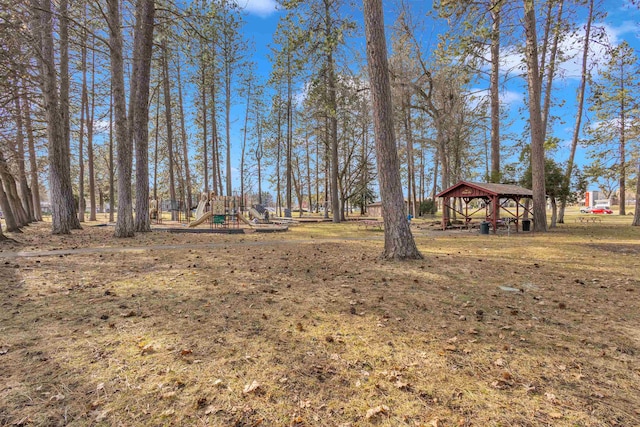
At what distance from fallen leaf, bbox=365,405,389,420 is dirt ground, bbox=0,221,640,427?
19 millimetres

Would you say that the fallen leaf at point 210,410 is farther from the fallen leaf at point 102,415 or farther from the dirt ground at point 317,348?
the fallen leaf at point 102,415

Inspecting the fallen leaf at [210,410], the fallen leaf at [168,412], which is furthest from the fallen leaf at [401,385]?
the fallen leaf at [168,412]

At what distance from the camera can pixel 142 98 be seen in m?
11.8

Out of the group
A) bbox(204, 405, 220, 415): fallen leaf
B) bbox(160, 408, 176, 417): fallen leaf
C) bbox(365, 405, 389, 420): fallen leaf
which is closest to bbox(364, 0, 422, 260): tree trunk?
bbox(365, 405, 389, 420): fallen leaf

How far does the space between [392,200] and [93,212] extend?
24633 mm

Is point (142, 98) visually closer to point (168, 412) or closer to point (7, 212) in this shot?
point (7, 212)

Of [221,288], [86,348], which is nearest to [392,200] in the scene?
[221,288]

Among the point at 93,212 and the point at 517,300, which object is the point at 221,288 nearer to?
the point at 517,300

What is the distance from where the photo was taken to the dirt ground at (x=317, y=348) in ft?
7.13

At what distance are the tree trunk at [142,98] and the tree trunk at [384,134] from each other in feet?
26.8

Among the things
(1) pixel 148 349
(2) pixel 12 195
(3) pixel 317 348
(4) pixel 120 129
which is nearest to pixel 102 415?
(1) pixel 148 349

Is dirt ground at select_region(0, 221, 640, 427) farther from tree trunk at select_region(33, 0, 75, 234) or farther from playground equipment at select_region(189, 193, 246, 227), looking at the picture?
playground equipment at select_region(189, 193, 246, 227)

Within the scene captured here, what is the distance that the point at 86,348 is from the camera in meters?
3.00

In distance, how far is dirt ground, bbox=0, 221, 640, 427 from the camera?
217 cm
